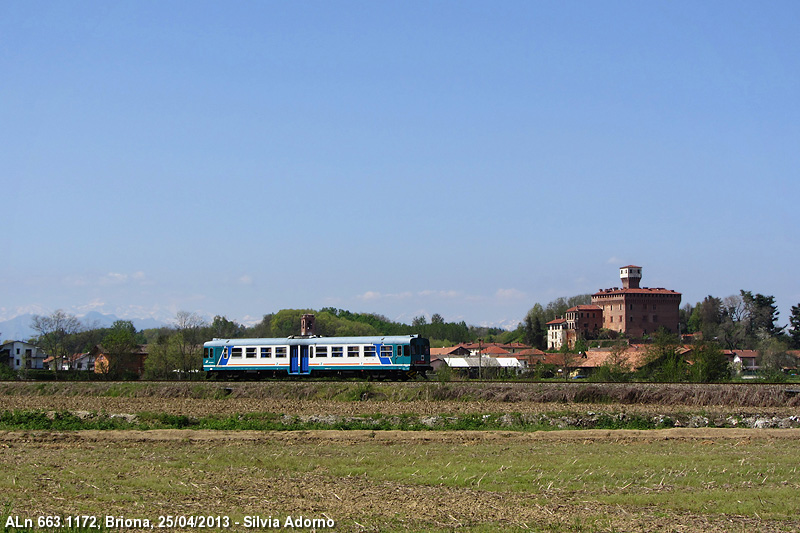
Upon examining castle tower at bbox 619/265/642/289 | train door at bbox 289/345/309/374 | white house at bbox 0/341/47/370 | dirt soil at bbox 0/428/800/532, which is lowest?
white house at bbox 0/341/47/370

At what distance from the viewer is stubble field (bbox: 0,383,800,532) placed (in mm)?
14070

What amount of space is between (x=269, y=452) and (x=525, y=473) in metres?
7.64

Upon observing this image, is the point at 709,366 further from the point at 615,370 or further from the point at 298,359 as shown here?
the point at 298,359

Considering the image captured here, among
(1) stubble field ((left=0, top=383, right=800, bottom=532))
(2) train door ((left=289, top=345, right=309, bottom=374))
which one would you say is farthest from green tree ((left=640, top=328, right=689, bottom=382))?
(2) train door ((left=289, top=345, right=309, bottom=374))

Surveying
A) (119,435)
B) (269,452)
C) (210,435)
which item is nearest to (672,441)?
(269,452)

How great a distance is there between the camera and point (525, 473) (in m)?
18.5

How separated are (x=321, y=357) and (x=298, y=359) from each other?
1.61 m

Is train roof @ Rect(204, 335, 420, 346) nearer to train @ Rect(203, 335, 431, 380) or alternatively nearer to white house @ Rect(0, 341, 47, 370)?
train @ Rect(203, 335, 431, 380)

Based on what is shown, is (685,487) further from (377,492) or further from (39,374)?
(39,374)

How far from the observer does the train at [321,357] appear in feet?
161

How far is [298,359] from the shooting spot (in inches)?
2009

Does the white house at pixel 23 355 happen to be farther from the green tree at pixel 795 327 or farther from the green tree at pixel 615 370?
the green tree at pixel 795 327

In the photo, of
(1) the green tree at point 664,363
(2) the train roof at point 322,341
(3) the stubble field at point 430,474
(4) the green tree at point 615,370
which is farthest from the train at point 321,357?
(1) the green tree at point 664,363

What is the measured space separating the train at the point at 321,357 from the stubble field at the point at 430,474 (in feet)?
46.5
